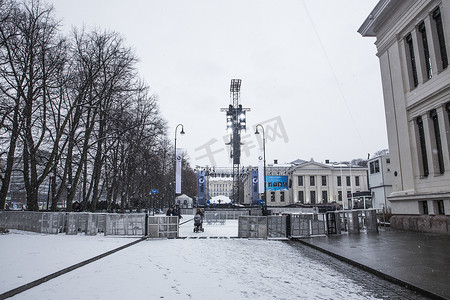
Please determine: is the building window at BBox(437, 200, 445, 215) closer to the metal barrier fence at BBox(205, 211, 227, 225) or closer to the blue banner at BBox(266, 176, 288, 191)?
the metal barrier fence at BBox(205, 211, 227, 225)

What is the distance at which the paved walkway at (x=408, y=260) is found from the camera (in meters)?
6.38

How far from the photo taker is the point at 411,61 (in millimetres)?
19047

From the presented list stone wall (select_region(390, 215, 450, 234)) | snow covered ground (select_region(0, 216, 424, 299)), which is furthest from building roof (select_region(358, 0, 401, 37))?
snow covered ground (select_region(0, 216, 424, 299))

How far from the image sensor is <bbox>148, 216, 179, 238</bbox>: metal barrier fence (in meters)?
17.2

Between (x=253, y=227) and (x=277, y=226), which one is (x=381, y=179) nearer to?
(x=277, y=226)

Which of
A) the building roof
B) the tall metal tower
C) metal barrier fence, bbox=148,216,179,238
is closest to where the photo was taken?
metal barrier fence, bbox=148,216,179,238

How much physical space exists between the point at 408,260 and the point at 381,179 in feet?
76.3

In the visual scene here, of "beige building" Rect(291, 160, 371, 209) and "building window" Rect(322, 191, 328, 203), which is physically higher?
"beige building" Rect(291, 160, 371, 209)

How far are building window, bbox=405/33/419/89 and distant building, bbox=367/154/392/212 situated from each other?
40.0 feet

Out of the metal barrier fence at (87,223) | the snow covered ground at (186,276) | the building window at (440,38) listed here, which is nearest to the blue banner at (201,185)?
the metal barrier fence at (87,223)

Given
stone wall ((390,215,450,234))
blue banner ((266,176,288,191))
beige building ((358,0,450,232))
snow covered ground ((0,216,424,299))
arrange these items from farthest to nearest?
1. blue banner ((266,176,288,191))
2. beige building ((358,0,450,232))
3. stone wall ((390,215,450,234))
4. snow covered ground ((0,216,424,299))

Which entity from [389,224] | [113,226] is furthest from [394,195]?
[113,226]

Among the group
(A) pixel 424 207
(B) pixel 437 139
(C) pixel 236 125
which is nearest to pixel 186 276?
→ (A) pixel 424 207

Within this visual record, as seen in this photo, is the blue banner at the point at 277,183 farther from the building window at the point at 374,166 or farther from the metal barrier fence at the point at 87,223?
the metal barrier fence at the point at 87,223
